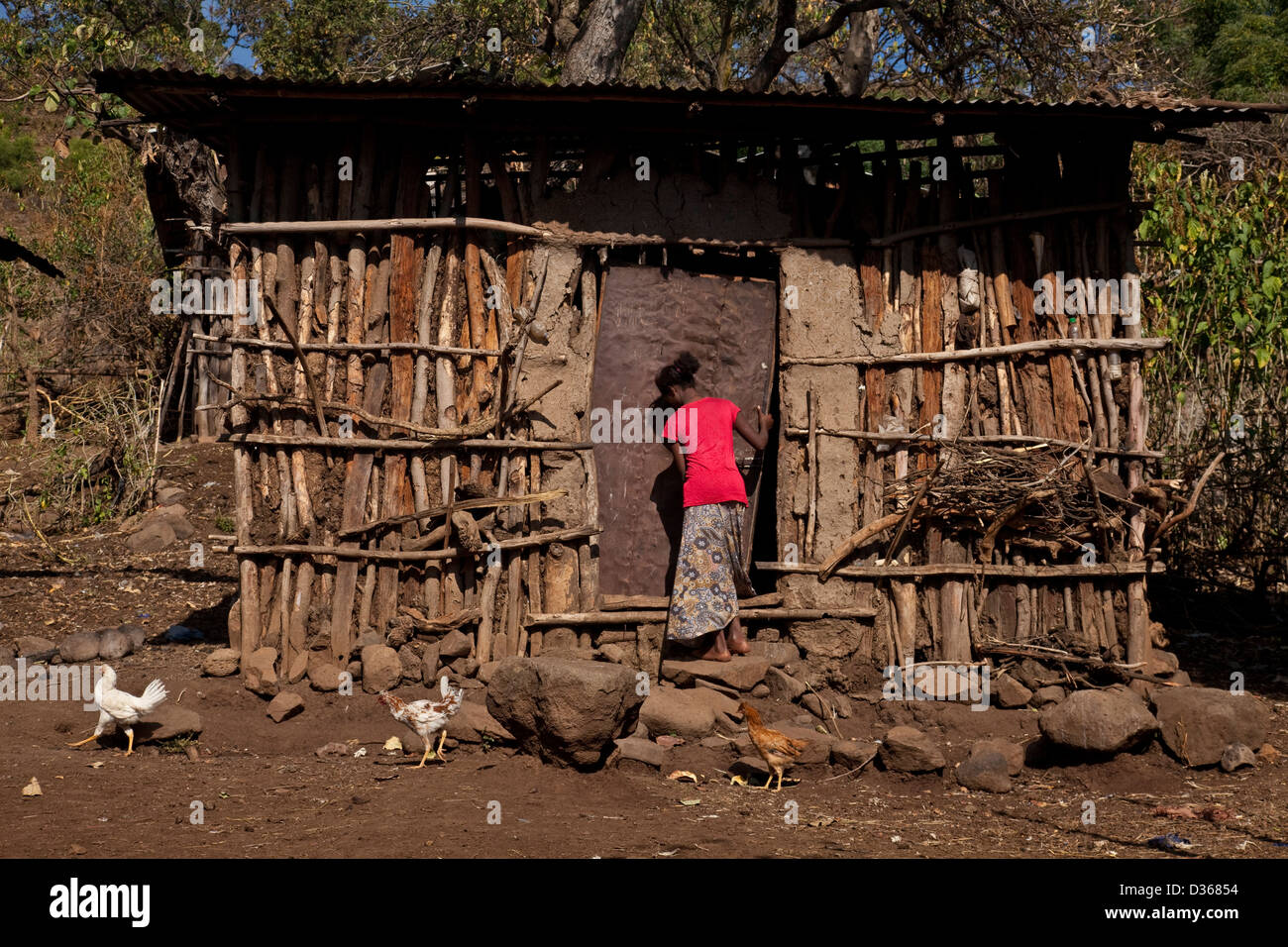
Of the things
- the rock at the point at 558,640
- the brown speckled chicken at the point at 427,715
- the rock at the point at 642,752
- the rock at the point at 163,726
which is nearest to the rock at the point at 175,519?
the rock at the point at 163,726

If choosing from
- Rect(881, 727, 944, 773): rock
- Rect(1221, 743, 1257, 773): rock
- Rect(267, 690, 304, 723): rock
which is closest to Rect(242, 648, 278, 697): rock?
Rect(267, 690, 304, 723): rock

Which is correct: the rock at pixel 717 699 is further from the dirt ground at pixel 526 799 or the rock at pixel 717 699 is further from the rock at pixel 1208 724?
the rock at pixel 1208 724

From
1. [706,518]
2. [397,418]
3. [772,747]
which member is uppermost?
[397,418]

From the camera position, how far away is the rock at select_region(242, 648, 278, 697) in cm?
685

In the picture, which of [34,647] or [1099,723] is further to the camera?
[34,647]

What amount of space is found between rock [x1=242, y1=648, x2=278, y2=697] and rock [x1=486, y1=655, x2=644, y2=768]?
5.58 feet

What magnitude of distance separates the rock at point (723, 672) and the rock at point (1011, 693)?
147 cm

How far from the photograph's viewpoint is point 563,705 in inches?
223

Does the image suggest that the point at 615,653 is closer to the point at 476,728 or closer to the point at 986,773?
the point at 476,728

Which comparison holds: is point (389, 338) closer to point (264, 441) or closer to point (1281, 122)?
point (264, 441)

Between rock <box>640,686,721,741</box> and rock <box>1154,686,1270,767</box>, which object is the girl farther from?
rock <box>1154,686,1270,767</box>

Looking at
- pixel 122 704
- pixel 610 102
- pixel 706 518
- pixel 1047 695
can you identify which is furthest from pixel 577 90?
pixel 1047 695

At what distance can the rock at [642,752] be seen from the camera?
5.95m

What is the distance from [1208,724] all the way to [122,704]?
596cm
